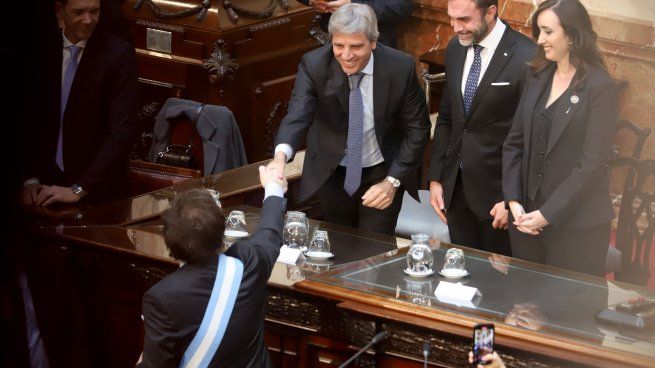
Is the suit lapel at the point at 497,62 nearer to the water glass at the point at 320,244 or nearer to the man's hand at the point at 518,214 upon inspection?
the man's hand at the point at 518,214

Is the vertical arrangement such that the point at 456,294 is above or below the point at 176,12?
below

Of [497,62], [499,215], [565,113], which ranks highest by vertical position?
[497,62]

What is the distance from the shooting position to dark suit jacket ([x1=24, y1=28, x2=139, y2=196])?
4902 mm

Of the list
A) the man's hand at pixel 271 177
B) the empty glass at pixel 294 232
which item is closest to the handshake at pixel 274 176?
the man's hand at pixel 271 177

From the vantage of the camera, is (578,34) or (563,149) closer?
(578,34)

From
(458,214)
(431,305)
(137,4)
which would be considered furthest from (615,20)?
(431,305)

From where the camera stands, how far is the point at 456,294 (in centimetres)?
377

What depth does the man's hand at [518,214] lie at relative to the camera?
13.6 feet

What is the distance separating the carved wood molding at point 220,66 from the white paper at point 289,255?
250 centimetres

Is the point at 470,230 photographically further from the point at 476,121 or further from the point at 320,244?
the point at 320,244

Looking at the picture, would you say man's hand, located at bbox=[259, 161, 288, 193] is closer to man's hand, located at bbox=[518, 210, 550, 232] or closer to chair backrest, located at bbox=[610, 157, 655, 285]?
man's hand, located at bbox=[518, 210, 550, 232]

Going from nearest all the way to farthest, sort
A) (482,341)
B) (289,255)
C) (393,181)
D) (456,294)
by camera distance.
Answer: (482,341) < (456,294) < (289,255) < (393,181)

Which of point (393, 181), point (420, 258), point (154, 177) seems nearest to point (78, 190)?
point (154, 177)

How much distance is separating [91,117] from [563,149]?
201cm
